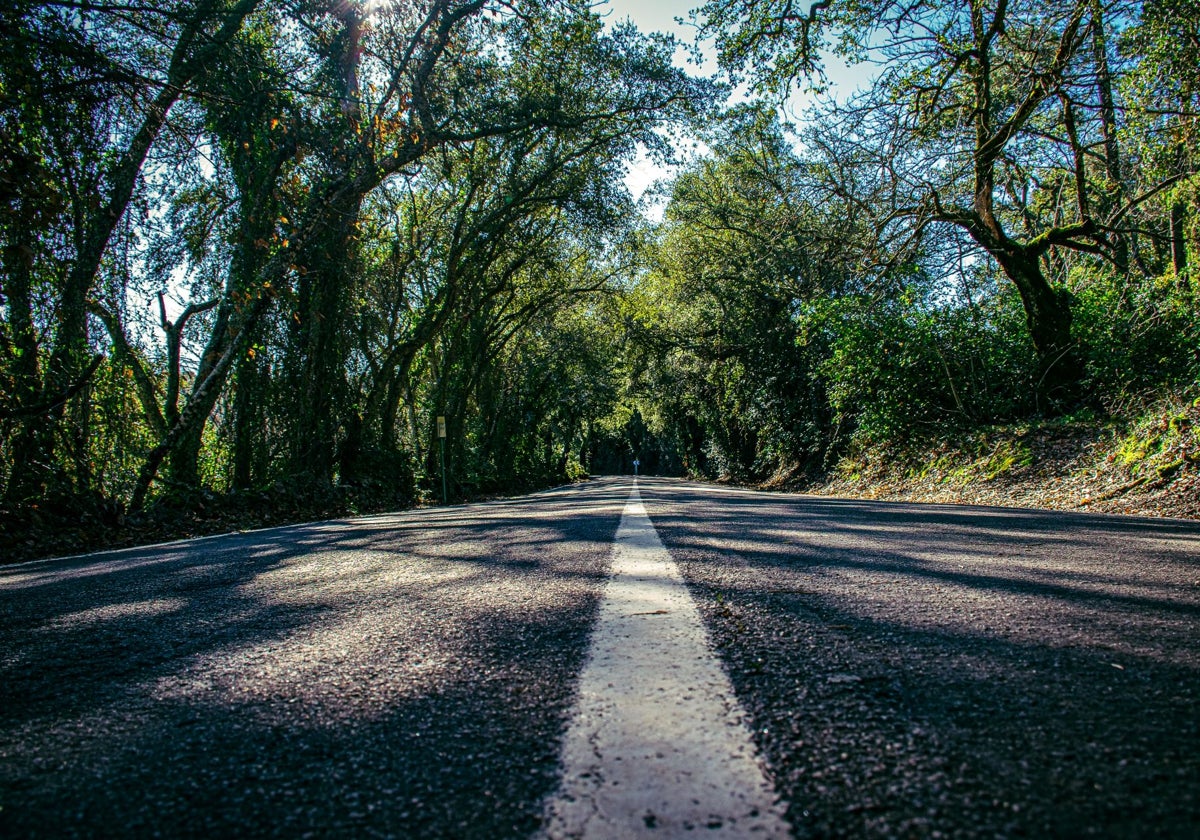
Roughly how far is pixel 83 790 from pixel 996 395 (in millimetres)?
14529

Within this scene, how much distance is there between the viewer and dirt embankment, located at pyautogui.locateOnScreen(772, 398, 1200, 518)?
7.06 meters

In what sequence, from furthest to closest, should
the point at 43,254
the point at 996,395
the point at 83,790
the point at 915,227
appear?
the point at 996,395 < the point at 915,227 < the point at 43,254 < the point at 83,790

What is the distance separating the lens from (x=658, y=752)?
3.39ft

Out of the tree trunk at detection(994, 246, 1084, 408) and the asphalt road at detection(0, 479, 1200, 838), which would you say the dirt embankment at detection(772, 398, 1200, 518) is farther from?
the asphalt road at detection(0, 479, 1200, 838)

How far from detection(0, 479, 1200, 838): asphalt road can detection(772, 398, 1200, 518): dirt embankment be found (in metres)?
5.79

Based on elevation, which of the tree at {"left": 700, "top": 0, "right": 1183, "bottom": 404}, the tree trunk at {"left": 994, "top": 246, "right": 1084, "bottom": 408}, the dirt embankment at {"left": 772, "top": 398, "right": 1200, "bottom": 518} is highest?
the tree at {"left": 700, "top": 0, "right": 1183, "bottom": 404}

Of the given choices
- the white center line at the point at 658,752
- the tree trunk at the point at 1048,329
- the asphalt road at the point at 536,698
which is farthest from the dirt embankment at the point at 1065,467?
the white center line at the point at 658,752

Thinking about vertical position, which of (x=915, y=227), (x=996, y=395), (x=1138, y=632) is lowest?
(x=1138, y=632)

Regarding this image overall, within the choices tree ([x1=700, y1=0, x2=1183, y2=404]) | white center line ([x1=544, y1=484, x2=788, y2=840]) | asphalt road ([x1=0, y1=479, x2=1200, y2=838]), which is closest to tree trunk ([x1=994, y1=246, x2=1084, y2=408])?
tree ([x1=700, y1=0, x2=1183, y2=404])

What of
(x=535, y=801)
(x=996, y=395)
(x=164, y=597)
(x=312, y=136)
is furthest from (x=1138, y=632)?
(x=996, y=395)

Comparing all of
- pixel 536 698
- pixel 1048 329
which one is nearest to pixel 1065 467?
pixel 1048 329

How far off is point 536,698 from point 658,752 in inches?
14.3

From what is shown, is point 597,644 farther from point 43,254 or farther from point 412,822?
point 43,254

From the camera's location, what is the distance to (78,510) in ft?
21.8
